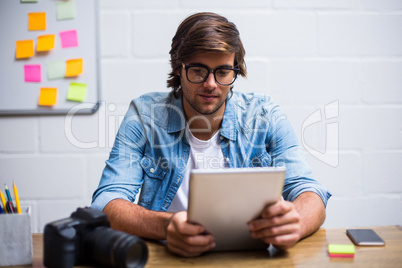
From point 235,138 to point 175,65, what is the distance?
0.34 metres

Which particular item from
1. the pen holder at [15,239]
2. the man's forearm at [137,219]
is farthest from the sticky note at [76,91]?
the pen holder at [15,239]

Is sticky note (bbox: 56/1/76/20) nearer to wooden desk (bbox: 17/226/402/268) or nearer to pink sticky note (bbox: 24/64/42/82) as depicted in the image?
pink sticky note (bbox: 24/64/42/82)

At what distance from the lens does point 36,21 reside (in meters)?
1.74

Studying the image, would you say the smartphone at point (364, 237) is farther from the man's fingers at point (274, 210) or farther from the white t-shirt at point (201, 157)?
the white t-shirt at point (201, 157)

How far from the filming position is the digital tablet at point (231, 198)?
77 centimetres

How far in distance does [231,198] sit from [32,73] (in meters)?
1.30

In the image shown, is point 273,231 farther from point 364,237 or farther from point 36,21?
point 36,21

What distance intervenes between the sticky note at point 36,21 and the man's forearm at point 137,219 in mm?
1007

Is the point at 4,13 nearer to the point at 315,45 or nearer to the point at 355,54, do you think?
the point at 315,45

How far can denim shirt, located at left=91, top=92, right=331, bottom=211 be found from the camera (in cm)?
132

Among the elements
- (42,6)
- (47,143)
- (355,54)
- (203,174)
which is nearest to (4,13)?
(42,6)

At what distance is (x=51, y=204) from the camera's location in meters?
1.82

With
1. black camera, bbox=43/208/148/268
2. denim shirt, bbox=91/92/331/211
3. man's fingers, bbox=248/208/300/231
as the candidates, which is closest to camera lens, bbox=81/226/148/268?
black camera, bbox=43/208/148/268

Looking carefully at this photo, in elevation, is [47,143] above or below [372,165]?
above
